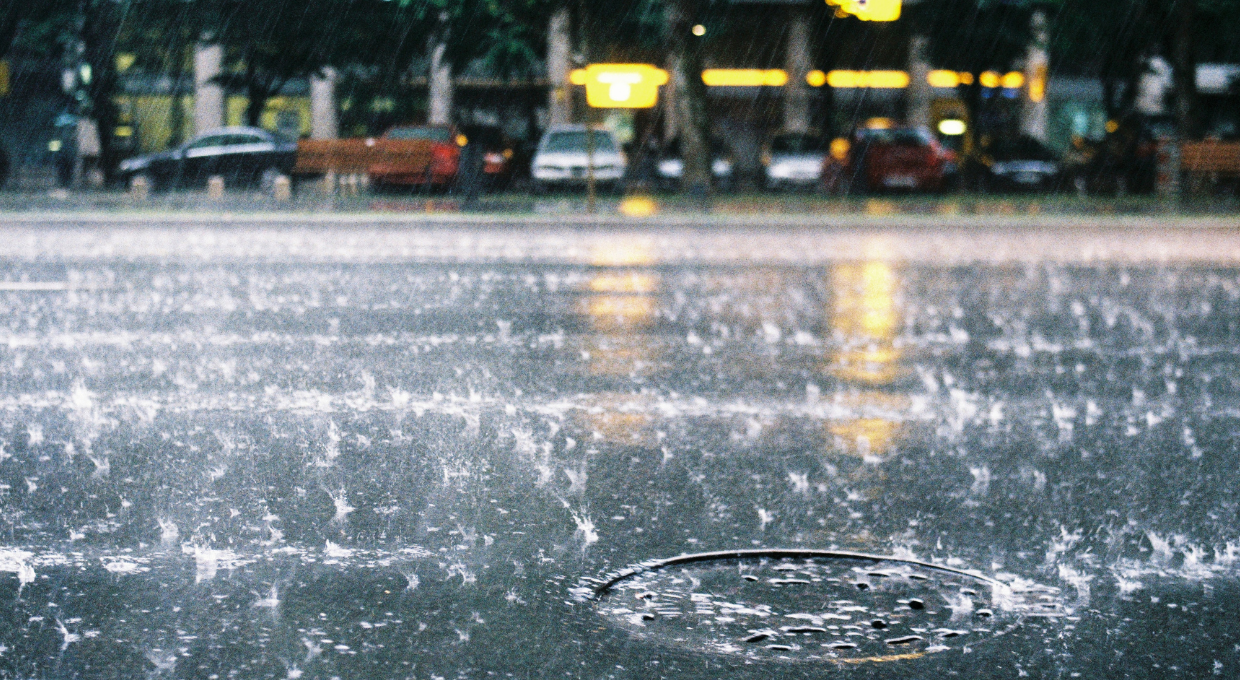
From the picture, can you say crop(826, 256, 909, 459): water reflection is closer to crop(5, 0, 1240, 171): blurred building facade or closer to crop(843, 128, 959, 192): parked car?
crop(843, 128, 959, 192): parked car

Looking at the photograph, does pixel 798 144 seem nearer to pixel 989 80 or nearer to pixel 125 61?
pixel 989 80

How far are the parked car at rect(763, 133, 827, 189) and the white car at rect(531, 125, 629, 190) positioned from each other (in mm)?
4164

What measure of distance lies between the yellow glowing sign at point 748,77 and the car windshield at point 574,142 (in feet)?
52.1

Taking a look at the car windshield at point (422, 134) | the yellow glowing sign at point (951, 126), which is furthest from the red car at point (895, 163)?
the yellow glowing sign at point (951, 126)

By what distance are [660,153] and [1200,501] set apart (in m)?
33.7

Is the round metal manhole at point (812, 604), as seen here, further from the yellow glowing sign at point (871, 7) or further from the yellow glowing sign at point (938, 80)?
the yellow glowing sign at point (938, 80)

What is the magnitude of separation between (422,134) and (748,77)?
18378 millimetres

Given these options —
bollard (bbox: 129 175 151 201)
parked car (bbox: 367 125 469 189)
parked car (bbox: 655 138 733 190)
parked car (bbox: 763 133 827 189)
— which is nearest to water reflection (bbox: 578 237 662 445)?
parked car (bbox: 367 125 469 189)

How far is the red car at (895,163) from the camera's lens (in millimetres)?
31828

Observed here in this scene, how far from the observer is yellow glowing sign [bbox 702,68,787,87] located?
4775 cm

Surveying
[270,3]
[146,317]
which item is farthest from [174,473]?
[270,3]

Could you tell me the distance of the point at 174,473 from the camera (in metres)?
5.96

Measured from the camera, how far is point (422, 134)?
31.9 m

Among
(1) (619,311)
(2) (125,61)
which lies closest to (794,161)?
(2) (125,61)
